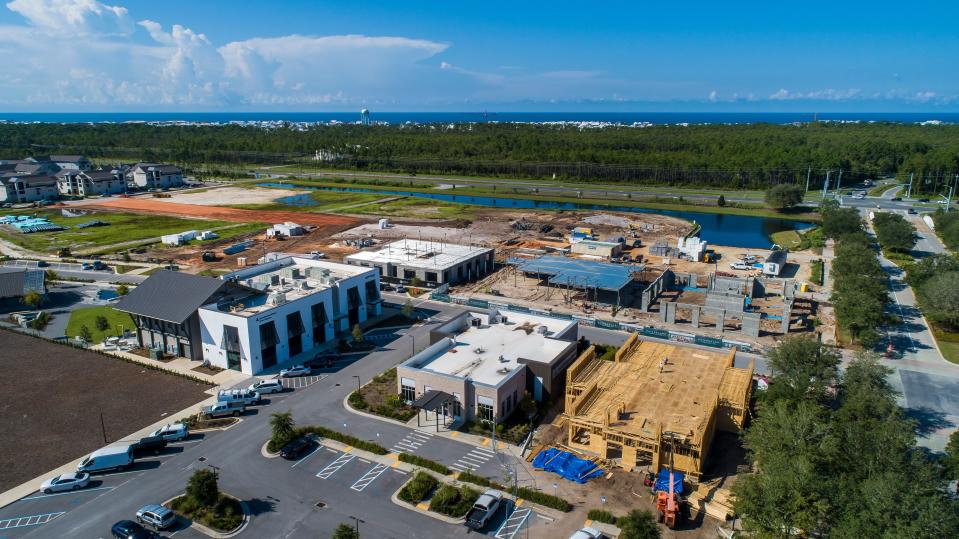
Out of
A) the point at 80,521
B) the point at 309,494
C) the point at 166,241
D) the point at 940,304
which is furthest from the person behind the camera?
the point at 166,241

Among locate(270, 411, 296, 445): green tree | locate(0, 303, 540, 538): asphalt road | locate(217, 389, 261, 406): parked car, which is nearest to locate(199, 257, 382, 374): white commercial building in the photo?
locate(217, 389, 261, 406): parked car

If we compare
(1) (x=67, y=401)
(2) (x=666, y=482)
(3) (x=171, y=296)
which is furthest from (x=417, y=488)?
(3) (x=171, y=296)

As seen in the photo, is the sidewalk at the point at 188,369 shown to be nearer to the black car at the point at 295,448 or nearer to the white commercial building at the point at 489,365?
the black car at the point at 295,448

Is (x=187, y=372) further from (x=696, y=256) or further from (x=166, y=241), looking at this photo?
(x=696, y=256)

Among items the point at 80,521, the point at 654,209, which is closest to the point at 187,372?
the point at 80,521

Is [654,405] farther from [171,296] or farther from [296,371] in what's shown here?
[171,296]
